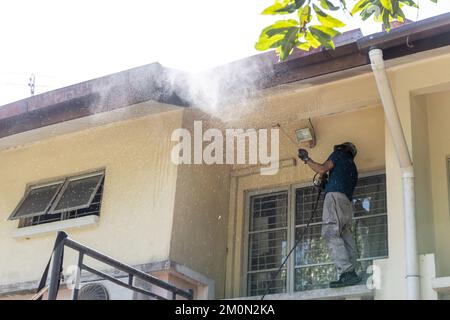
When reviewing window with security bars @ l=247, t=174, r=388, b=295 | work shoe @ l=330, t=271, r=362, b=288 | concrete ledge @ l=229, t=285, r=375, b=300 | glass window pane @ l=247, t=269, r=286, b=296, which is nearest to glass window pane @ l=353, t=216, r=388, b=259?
window with security bars @ l=247, t=174, r=388, b=295

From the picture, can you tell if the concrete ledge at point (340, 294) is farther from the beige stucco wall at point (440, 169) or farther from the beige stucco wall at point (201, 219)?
the beige stucco wall at point (201, 219)

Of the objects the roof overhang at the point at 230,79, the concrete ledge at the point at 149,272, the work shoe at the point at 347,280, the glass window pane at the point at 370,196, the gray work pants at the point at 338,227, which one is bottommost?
the work shoe at the point at 347,280

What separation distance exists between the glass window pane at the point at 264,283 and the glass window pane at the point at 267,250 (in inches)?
3.4

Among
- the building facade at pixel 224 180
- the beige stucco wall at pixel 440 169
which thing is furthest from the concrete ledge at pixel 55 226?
the beige stucco wall at pixel 440 169

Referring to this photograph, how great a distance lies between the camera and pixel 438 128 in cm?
838

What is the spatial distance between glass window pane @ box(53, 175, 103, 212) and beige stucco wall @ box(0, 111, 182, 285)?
0.45ft

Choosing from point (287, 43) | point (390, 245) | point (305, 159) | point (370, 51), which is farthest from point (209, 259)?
point (287, 43)

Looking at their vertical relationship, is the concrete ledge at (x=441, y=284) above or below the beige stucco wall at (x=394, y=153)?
below

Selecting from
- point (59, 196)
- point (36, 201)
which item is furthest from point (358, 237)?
point (36, 201)

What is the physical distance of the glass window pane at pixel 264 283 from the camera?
8938mm

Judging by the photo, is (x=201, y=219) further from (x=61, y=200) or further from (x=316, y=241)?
(x=61, y=200)
